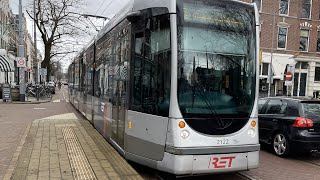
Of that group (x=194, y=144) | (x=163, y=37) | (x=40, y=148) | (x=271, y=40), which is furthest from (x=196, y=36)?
(x=271, y=40)

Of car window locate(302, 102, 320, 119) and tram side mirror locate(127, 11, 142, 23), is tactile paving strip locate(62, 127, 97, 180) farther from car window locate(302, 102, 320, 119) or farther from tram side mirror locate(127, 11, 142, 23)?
car window locate(302, 102, 320, 119)

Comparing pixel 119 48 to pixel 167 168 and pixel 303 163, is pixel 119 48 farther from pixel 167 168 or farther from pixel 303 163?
pixel 303 163

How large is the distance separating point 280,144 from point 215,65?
3.91m

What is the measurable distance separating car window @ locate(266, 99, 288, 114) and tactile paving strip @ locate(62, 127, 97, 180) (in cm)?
504

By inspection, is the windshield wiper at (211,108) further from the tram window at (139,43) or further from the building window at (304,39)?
the building window at (304,39)

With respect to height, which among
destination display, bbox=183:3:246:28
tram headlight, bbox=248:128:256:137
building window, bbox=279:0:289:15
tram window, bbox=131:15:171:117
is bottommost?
tram headlight, bbox=248:128:256:137

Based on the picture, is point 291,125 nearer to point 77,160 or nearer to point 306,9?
point 77,160

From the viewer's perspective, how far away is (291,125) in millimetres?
7605

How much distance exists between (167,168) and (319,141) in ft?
14.2

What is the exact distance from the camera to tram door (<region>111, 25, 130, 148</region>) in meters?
5.96

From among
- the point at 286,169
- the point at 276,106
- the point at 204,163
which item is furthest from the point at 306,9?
the point at 204,163

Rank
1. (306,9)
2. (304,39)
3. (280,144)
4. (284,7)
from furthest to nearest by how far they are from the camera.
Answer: (304,39) < (306,9) < (284,7) < (280,144)

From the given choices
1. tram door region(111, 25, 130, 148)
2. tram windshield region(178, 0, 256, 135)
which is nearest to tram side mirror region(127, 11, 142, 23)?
tram door region(111, 25, 130, 148)

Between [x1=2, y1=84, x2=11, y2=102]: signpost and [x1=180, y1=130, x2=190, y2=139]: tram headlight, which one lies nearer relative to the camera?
[x1=180, y1=130, x2=190, y2=139]: tram headlight
